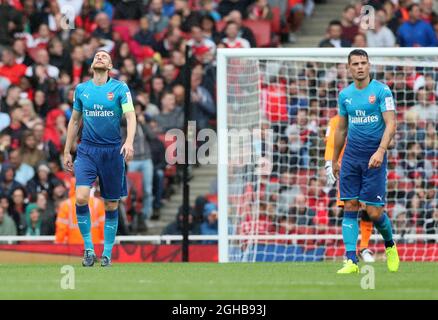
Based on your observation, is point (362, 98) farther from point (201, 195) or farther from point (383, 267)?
point (201, 195)

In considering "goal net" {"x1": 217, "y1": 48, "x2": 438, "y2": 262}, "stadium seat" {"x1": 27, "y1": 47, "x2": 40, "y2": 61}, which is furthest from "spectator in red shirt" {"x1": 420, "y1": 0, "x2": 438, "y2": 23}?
"stadium seat" {"x1": 27, "y1": 47, "x2": 40, "y2": 61}

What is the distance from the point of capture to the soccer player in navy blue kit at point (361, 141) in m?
13.8

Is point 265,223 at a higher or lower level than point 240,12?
lower

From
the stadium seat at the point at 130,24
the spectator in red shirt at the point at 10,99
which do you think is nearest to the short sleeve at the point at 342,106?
the spectator in red shirt at the point at 10,99

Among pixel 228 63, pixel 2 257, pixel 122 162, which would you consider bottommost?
pixel 2 257

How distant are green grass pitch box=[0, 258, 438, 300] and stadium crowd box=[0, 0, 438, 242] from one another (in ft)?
14.7

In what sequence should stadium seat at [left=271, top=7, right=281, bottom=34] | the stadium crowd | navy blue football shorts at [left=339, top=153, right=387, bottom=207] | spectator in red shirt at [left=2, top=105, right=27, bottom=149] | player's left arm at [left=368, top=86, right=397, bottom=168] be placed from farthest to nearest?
stadium seat at [left=271, top=7, right=281, bottom=34]
spectator in red shirt at [left=2, top=105, right=27, bottom=149]
the stadium crowd
navy blue football shorts at [left=339, top=153, right=387, bottom=207]
player's left arm at [left=368, top=86, right=397, bottom=168]

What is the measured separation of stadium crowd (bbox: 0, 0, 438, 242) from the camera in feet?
65.8

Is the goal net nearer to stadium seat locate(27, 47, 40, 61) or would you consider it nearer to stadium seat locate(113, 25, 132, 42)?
stadium seat locate(113, 25, 132, 42)

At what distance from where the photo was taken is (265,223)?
2011 centimetres

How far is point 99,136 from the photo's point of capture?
49.2 ft
